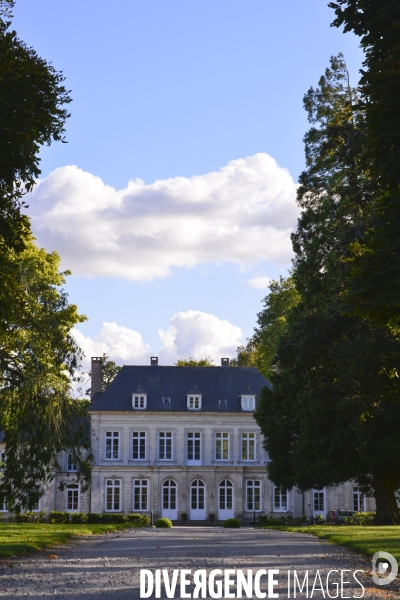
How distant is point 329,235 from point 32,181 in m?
13.7

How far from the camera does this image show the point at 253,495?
51.4 metres

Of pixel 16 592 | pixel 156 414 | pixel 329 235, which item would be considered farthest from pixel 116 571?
pixel 156 414

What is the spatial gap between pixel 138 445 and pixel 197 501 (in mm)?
4708

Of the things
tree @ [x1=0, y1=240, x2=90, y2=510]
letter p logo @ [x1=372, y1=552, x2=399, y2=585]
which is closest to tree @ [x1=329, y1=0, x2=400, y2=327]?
letter p logo @ [x1=372, y1=552, x2=399, y2=585]

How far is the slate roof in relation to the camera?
52219 mm

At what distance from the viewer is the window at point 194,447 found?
52.2 m

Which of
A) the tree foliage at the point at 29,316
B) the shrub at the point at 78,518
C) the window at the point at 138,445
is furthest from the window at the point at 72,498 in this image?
the tree foliage at the point at 29,316

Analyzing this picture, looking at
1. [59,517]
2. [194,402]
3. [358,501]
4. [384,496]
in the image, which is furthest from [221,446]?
[384,496]

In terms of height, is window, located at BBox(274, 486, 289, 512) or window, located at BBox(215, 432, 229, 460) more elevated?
window, located at BBox(215, 432, 229, 460)

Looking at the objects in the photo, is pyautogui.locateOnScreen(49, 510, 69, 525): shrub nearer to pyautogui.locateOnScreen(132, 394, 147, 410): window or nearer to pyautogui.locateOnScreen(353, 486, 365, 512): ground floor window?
pyautogui.locateOnScreen(132, 394, 147, 410): window

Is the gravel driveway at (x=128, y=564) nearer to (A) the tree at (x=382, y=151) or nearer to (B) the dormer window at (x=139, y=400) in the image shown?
(A) the tree at (x=382, y=151)

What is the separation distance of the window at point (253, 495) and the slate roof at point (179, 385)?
4.33 m

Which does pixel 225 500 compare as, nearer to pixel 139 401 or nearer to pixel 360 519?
pixel 139 401

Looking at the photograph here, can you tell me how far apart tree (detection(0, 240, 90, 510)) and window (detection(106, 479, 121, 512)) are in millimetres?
25408
